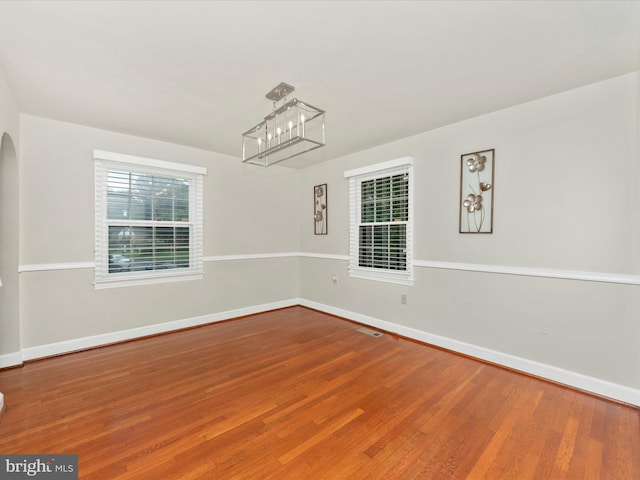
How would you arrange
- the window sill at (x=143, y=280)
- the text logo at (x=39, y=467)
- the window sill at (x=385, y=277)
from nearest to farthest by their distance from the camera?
the text logo at (x=39, y=467), the window sill at (x=143, y=280), the window sill at (x=385, y=277)

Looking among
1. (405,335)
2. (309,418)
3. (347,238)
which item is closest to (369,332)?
(405,335)

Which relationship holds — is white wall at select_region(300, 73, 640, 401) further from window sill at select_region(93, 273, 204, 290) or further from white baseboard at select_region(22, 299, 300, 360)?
window sill at select_region(93, 273, 204, 290)

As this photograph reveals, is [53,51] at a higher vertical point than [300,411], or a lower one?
higher

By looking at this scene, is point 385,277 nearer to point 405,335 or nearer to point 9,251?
point 405,335

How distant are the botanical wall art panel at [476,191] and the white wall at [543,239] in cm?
7

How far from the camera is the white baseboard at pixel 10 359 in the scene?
281 centimetres

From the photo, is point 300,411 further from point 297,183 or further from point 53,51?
point 297,183

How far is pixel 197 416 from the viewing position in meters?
2.11

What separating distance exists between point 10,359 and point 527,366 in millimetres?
5044

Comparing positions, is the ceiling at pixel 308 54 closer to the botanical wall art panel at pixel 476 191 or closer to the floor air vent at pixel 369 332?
the botanical wall art panel at pixel 476 191

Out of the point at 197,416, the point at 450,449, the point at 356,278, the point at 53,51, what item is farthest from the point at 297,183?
the point at 450,449

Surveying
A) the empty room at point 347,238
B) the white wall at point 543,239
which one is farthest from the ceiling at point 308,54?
the white wall at point 543,239

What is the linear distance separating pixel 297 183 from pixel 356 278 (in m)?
2.13

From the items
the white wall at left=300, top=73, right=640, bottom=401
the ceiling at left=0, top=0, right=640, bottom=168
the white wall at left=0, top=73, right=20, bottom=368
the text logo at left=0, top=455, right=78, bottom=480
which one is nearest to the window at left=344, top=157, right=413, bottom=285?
the white wall at left=300, top=73, right=640, bottom=401
